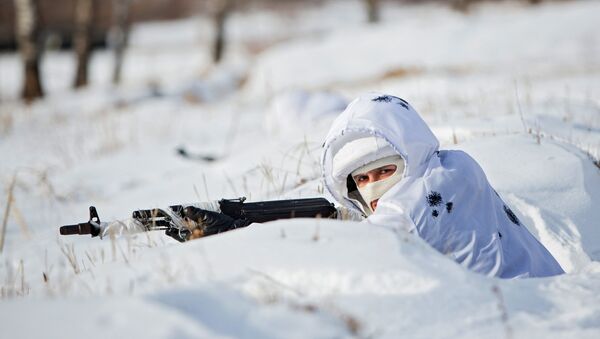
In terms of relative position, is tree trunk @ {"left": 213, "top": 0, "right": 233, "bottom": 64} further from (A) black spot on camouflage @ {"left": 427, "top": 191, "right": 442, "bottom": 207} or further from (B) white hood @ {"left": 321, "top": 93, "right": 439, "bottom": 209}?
(A) black spot on camouflage @ {"left": 427, "top": 191, "right": 442, "bottom": 207}

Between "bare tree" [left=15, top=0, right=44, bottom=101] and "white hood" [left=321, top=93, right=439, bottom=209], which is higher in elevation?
"bare tree" [left=15, top=0, right=44, bottom=101]

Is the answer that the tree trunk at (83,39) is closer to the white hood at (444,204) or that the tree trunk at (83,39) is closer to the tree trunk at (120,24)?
the tree trunk at (120,24)

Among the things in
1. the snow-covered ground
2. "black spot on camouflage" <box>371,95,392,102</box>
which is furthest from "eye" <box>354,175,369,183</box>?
the snow-covered ground

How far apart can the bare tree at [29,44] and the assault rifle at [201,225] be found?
11369mm

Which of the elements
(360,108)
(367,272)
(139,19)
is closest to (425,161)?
(360,108)

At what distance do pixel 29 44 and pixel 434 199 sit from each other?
491 inches

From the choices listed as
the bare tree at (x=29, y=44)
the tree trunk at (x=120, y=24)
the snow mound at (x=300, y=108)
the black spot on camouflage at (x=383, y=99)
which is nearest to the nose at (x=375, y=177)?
the black spot on camouflage at (x=383, y=99)

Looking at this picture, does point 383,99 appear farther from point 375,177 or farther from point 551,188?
point 551,188

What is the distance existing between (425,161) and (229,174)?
8.89 feet

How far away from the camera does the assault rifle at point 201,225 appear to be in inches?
119

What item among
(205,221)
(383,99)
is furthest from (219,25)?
(205,221)

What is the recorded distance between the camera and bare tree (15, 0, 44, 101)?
1325 centimetres

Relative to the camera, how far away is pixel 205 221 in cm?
298

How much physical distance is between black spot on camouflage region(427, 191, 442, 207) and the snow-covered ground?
1.70 ft
